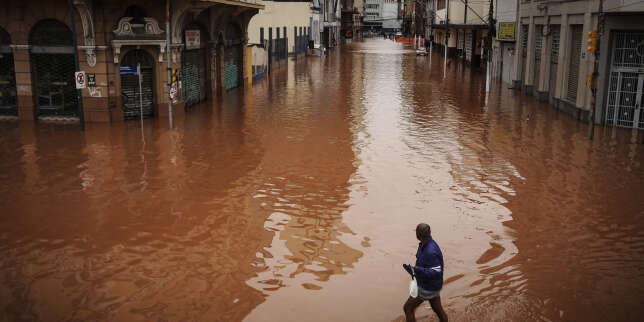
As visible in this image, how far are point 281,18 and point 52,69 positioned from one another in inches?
1545

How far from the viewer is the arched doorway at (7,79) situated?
22.0 meters

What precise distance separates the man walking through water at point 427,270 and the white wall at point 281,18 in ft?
124

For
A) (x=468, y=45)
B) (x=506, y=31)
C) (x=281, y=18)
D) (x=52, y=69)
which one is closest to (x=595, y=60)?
(x=506, y=31)

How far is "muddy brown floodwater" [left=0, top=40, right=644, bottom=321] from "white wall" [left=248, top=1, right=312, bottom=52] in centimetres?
2696

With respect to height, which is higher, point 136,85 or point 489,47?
point 489,47

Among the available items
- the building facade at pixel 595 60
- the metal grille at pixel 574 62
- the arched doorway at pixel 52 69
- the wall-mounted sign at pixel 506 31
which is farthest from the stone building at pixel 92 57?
the wall-mounted sign at pixel 506 31

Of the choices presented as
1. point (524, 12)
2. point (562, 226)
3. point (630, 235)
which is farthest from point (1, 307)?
point (524, 12)

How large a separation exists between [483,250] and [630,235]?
3.05m

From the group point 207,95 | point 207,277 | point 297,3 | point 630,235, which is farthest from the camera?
point 297,3

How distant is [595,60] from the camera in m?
20.1

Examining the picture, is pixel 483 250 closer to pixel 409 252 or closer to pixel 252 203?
pixel 409 252

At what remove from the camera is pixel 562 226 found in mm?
11367

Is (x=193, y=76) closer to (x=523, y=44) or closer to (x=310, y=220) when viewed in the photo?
(x=310, y=220)

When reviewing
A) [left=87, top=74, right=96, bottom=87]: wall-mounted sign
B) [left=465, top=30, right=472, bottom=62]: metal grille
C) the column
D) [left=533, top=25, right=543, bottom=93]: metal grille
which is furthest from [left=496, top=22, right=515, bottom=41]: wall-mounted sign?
the column
